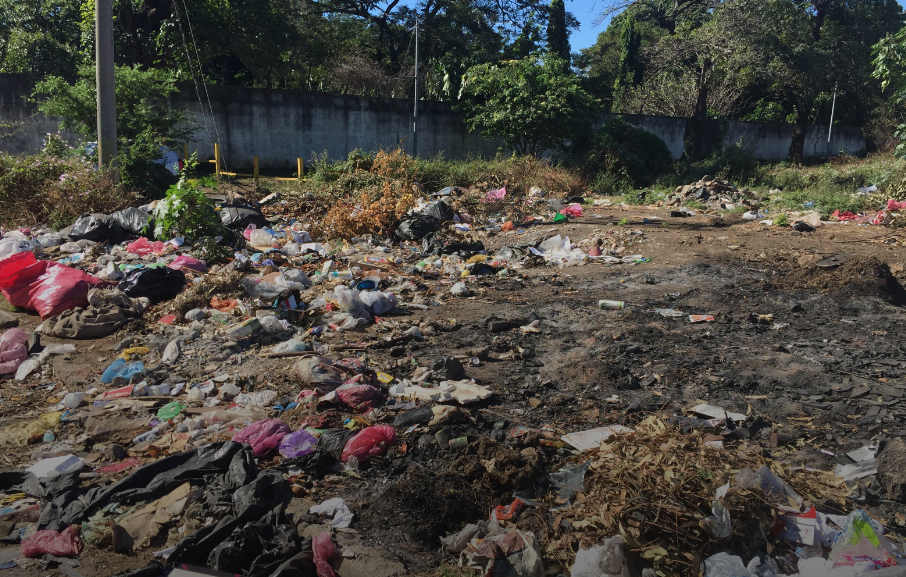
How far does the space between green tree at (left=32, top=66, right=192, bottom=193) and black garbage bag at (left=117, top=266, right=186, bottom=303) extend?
12.9 ft

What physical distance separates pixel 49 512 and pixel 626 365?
10.8 ft

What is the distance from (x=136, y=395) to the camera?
12.1 feet

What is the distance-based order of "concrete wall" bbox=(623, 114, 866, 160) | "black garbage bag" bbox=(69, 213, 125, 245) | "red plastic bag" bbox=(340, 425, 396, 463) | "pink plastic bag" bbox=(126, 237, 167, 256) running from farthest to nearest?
"concrete wall" bbox=(623, 114, 866, 160), "black garbage bag" bbox=(69, 213, 125, 245), "pink plastic bag" bbox=(126, 237, 167, 256), "red plastic bag" bbox=(340, 425, 396, 463)

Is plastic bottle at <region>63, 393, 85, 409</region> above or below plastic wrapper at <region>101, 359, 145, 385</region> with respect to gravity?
below

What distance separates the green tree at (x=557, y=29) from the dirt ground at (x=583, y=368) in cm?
1780

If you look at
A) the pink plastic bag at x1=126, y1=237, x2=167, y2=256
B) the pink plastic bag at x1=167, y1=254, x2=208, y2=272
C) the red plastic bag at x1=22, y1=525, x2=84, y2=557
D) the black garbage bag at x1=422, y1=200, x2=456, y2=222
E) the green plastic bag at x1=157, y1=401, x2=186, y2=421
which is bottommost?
the red plastic bag at x1=22, y1=525, x2=84, y2=557

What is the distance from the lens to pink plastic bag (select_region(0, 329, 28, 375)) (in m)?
4.07

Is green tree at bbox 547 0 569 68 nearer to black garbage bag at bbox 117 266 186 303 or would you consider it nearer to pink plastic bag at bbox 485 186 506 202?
pink plastic bag at bbox 485 186 506 202

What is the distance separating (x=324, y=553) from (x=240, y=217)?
654 cm

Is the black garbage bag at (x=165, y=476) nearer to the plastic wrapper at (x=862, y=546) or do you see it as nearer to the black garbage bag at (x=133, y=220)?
the plastic wrapper at (x=862, y=546)

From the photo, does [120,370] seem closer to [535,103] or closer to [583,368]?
[583,368]

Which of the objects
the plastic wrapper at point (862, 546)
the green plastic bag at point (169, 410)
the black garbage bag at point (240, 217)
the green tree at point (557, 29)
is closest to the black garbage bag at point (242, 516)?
the green plastic bag at point (169, 410)

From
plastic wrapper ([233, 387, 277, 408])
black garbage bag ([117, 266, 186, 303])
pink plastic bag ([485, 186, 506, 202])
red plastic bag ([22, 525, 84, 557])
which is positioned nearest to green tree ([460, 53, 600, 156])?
pink plastic bag ([485, 186, 506, 202])

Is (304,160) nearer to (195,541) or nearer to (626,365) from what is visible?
(626,365)
